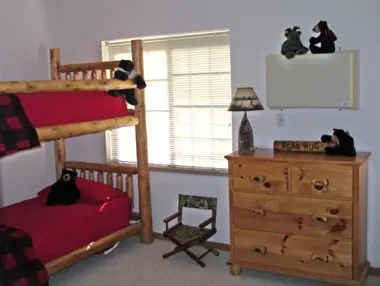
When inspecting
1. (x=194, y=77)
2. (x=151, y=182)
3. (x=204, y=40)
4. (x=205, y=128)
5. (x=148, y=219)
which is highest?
(x=204, y=40)

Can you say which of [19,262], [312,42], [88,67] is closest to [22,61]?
[88,67]

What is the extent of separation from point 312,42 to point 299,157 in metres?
0.87

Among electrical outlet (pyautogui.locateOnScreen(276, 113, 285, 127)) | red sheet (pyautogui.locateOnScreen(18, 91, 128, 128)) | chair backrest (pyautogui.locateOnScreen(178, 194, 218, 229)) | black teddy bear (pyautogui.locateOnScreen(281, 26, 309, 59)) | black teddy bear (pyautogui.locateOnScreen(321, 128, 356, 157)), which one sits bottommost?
chair backrest (pyautogui.locateOnScreen(178, 194, 218, 229))

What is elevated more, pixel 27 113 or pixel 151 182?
pixel 27 113

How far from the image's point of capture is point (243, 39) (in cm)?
403

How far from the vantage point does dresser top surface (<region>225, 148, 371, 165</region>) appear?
334cm

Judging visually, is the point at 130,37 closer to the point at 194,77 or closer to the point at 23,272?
the point at 194,77

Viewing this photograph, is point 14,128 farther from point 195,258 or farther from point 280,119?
point 280,119

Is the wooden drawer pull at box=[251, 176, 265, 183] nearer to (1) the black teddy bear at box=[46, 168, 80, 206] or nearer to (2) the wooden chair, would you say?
(2) the wooden chair

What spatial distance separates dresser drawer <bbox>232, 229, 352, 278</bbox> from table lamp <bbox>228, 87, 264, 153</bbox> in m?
0.66

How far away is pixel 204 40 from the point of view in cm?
430

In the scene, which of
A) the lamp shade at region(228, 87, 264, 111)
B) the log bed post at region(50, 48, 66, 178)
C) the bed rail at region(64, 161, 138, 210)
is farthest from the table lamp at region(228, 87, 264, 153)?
the log bed post at region(50, 48, 66, 178)

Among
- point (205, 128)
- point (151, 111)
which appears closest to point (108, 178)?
point (151, 111)

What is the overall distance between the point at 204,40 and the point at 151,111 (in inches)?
34.7
